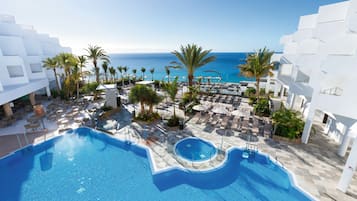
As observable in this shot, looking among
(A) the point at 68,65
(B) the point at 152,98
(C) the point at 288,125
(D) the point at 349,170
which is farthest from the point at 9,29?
(D) the point at 349,170

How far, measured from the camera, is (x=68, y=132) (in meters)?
13.2

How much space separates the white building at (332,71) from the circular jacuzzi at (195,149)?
6.45m

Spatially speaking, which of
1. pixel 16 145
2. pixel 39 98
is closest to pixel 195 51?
pixel 16 145

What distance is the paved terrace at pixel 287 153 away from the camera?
7.77m

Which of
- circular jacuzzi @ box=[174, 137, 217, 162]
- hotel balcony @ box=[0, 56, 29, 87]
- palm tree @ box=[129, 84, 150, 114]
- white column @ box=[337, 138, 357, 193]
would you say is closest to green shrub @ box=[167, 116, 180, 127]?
circular jacuzzi @ box=[174, 137, 217, 162]

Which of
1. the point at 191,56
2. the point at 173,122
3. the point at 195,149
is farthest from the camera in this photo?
the point at 191,56

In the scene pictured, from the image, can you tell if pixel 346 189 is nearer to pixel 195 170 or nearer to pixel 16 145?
pixel 195 170

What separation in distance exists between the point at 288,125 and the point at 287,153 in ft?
7.30

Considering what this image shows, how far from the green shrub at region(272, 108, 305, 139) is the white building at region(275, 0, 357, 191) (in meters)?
0.49

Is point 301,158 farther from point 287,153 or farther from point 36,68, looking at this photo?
point 36,68

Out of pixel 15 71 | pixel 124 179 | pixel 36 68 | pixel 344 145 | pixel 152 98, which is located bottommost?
pixel 124 179

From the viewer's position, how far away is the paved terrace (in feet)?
25.5

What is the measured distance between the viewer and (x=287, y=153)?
33.3ft

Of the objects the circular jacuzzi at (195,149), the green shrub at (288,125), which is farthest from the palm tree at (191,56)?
the green shrub at (288,125)
